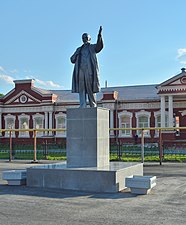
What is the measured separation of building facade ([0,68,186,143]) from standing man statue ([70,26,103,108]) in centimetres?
2178

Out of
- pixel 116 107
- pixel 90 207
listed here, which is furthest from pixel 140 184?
pixel 116 107

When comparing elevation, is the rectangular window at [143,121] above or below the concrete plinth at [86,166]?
above

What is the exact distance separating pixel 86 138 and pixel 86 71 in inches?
70.4

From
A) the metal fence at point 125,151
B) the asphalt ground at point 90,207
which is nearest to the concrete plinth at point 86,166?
the asphalt ground at point 90,207

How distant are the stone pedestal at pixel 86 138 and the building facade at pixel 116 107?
22.1 meters

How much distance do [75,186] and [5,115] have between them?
31.1m

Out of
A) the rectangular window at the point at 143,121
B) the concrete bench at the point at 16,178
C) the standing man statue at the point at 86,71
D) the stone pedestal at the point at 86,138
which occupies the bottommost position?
the concrete bench at the point at 16,178

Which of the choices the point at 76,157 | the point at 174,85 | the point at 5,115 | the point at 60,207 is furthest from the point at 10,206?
the point at 5,115

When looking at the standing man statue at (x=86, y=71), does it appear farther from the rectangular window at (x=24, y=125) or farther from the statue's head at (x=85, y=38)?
the rectangular window at (x=24, y=125)

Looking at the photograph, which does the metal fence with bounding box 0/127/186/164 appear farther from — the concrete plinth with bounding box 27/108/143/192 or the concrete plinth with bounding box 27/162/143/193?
the concrete plinth with bounding box 27/162/143/193

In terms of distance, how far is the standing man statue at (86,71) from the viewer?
979 cm

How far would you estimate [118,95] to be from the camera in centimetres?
3622

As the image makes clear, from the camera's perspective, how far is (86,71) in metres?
9.77

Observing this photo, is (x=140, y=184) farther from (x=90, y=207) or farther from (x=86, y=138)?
(x=86, y=138)
